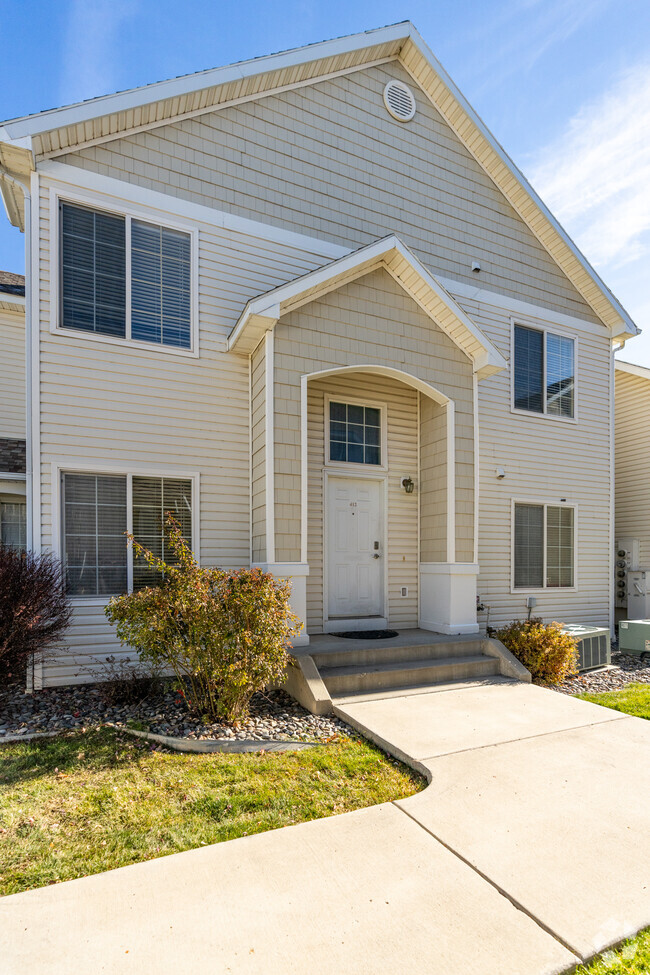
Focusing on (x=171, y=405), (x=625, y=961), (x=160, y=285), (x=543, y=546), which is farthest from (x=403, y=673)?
(x=160, y=285)

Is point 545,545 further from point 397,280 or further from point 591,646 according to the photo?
point 397,280

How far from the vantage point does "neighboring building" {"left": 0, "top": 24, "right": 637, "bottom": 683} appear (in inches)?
226

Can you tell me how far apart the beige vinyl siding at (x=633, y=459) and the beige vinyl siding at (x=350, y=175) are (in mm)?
3859

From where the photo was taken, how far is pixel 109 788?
3389 mm

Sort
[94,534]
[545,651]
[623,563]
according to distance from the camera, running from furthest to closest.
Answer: [623,563] → [545,651] → [94,534]

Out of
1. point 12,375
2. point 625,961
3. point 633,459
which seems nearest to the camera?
point 625,961

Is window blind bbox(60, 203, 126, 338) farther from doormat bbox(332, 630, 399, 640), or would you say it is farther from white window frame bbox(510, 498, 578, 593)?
white window frame bbox(510, 498, 578, 593)

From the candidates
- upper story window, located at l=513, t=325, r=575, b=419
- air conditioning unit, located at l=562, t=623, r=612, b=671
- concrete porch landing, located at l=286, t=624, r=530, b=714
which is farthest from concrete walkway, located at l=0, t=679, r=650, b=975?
upper story window, located at l=513, t=325, r=575, b=419

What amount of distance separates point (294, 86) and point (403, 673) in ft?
25.1

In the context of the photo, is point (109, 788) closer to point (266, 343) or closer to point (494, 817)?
point (494, 817)

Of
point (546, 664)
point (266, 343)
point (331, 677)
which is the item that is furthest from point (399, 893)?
point (266, 343)

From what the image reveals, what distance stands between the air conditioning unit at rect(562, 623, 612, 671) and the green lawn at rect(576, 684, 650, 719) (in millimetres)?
770

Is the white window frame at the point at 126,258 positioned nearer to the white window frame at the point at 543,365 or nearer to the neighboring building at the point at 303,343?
the neighboring building at the point at 303,343

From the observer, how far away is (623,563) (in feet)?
37.3
